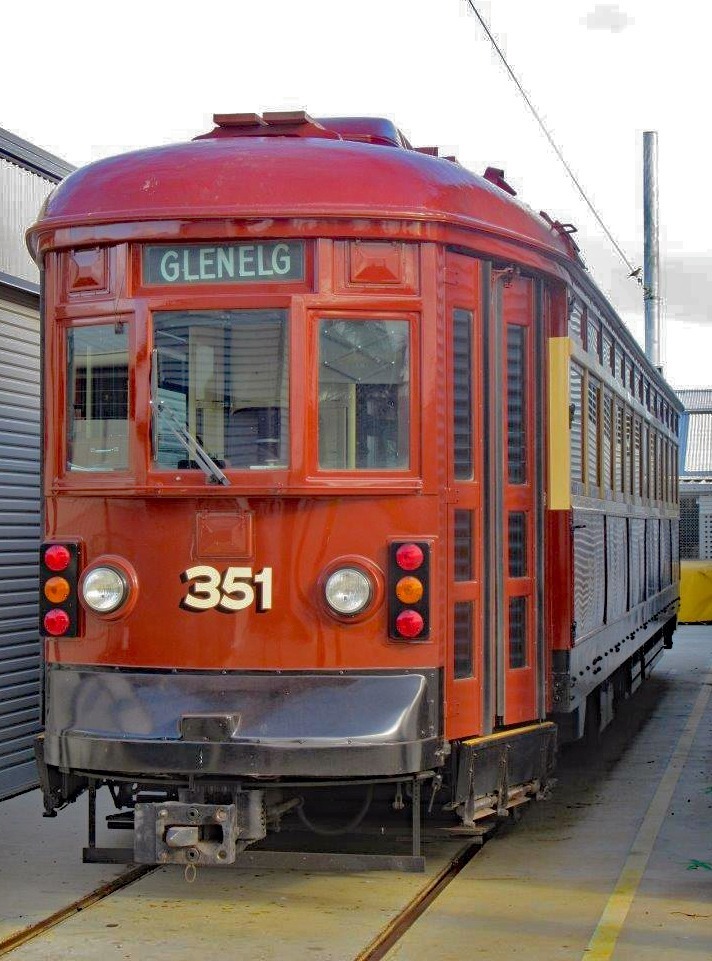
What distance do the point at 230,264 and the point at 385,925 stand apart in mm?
2875

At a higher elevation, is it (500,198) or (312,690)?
(500,198)

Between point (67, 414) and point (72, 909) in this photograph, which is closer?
point (72, 909)

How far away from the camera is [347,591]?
21.5 feet

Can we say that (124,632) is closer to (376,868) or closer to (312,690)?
A: (312,690)

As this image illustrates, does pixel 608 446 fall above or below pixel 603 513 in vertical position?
above

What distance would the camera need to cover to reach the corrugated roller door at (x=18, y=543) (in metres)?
9.94

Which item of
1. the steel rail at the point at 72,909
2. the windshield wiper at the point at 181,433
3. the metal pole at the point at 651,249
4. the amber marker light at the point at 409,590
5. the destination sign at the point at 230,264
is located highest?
the metal pole at the point at 651,249

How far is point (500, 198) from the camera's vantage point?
24.1 ft

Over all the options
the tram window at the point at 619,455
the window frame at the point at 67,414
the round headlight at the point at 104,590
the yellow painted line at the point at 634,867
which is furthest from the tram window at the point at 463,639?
the tram window at the point at 619,455

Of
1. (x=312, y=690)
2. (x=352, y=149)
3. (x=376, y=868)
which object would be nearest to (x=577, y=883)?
(x=376, y=868)

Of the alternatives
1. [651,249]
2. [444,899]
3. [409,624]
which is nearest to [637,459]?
[444,899]

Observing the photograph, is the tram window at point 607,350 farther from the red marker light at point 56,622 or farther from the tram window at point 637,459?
the red marker light at point 56,622

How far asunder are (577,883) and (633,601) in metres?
5.05

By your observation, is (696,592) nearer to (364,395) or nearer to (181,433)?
(364,395)
